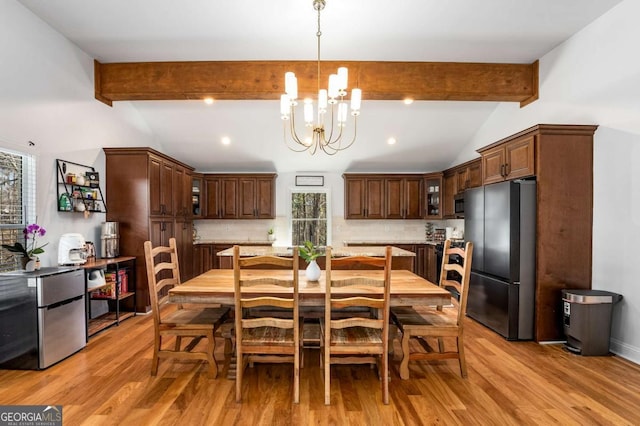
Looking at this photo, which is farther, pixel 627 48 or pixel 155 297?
pixel 627 48

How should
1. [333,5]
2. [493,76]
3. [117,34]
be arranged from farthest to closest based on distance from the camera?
[493,76]
[117,34]
[333,5]

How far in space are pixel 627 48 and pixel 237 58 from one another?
386cm

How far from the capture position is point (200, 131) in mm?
5617

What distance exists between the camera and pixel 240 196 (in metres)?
6.63

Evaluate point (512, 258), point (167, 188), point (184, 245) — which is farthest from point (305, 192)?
point (512, 258)

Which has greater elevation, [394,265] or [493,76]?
[493,76]

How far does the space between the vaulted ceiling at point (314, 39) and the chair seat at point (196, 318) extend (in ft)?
8.28

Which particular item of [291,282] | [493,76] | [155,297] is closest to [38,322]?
[155,297]

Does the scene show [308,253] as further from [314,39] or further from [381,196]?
[381,196]

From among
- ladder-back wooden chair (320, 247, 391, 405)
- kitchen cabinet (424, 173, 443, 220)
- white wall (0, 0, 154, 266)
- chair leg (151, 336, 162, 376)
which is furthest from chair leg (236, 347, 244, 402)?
kitchen cabinet (424, 173, 443, 220)

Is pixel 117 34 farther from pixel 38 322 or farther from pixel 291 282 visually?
pixel 291 282

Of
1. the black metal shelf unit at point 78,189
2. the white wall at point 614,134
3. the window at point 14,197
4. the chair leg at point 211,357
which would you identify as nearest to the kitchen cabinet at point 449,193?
the white wall at point 614,134

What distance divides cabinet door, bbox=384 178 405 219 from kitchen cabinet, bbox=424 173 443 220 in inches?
19.6

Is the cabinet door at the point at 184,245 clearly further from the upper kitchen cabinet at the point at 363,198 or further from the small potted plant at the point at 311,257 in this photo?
the small potted plant at the point at 311,257
